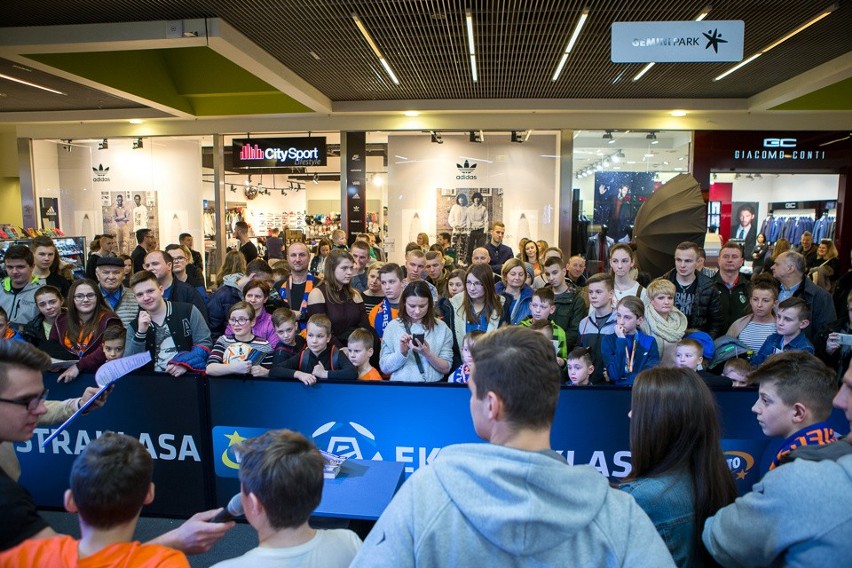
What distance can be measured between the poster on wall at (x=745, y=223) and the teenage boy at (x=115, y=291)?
11.4m

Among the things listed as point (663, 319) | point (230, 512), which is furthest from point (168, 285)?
point (663, 319)

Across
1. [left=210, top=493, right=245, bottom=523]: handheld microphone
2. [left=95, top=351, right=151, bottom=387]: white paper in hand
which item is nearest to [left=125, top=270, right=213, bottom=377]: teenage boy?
[left=95, top=351, right=151, bottom=387]: white paper in hand

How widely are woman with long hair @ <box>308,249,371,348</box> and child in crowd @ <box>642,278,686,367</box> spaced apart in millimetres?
2294

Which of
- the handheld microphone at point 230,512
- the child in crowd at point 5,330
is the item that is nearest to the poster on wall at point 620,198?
the child in crowd at point 5,330

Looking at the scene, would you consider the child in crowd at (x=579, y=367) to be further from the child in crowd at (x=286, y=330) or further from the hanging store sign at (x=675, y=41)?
the hanging store sign at (x=675, y=41)

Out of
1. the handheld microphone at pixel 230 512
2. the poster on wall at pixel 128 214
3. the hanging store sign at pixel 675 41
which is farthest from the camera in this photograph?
the poster on wall at pixel 128 214

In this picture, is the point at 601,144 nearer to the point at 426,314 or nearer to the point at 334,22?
the point at 334,22

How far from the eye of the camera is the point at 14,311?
5.11 meters

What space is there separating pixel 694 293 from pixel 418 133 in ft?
25.1

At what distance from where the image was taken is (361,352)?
3918 millimetres

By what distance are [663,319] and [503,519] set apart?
362 centimetres

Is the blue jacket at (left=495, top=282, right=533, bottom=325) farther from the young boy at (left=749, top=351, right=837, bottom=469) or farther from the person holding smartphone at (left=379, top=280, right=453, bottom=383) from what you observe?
the young boy at (left=749, top=351, right=837, bottom=469)

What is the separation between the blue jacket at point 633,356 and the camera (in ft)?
12.8

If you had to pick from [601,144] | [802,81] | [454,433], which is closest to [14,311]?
[454,433]
